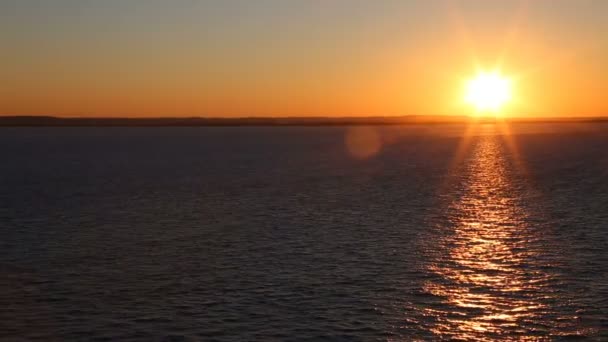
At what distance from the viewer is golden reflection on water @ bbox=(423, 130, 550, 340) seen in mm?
24594

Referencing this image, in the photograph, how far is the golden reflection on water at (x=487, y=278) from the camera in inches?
968

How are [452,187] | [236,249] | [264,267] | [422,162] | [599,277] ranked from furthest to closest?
1. [422,162]
2. [452,187]
3. [236,249]
4. [264,267]
5. [599,277]

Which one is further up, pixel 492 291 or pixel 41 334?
pixel 492 291

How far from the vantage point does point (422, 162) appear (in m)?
116

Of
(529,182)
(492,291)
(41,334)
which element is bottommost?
(41,334)

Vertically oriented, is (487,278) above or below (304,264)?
above

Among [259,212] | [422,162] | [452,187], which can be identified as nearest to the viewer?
[259,212]

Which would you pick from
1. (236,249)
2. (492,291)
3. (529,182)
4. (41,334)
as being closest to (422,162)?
(529,182)

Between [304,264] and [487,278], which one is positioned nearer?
[487,278]

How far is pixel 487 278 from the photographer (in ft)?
103

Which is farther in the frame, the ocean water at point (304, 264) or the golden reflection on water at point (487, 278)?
the ocean water at point (304, 264)

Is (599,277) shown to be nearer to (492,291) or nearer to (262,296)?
(492,291)

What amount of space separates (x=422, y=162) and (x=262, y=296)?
90454 millimetres

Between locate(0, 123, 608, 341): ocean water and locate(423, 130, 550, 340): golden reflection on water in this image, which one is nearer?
locate(423, 130, 550, 340): golden reflection on water
